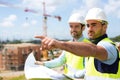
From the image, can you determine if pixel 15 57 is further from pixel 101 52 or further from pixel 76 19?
pixel 101 52

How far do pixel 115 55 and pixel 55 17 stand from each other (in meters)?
99.5

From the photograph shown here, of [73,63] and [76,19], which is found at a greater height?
[76,19]

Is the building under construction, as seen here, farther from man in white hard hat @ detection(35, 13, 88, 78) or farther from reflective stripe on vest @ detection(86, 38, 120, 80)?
reflective stripe on vest @ detection(86, 38, 120, 80)

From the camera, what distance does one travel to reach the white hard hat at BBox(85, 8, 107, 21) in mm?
3750

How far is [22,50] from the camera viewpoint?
271 ft

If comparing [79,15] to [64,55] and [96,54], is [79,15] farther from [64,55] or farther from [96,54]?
[96,54]

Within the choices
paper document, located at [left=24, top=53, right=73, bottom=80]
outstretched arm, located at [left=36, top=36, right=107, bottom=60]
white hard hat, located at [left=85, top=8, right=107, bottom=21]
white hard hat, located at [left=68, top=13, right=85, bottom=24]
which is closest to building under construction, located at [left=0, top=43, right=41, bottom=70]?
white hard hat, located at [left=68, top=13, right=85, bottom=24]

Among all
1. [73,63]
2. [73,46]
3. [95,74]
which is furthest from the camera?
[73,63]

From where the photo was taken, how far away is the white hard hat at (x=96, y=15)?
12.3 feet

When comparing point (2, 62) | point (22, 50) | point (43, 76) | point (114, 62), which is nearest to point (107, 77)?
point (114, 62)

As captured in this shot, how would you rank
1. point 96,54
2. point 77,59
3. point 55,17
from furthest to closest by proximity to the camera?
point 55,17, point 77,59, point 96,54

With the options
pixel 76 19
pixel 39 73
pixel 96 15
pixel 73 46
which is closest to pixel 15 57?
pixel 76 19

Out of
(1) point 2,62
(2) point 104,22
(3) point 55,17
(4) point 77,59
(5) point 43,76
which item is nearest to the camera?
(2) point 104,22

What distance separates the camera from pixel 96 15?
3764 mm
